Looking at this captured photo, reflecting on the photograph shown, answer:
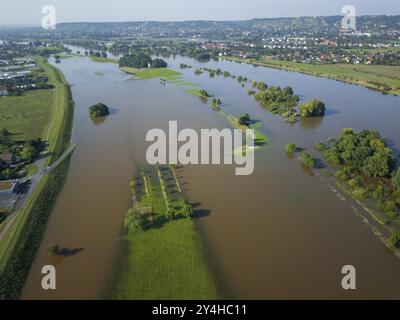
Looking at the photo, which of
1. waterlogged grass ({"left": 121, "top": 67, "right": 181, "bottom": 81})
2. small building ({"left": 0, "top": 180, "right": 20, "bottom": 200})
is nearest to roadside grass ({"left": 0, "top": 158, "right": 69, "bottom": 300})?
small building ({"left": 0, "top": 180, "right": 20, "bottom": 200})

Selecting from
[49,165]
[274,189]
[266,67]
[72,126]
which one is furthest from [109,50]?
[274,189]

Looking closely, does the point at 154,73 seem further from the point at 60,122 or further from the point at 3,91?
the point at 60,122

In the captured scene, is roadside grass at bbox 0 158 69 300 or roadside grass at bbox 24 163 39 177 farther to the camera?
roadside grass at bbox 24 163 39 177

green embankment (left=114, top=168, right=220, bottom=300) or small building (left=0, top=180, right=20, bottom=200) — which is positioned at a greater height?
small building (left=0, top=180, right=20, bottom=200)

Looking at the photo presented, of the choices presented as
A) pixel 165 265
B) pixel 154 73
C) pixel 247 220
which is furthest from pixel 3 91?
pixel 165 265

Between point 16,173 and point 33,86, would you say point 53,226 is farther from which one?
point 33,86

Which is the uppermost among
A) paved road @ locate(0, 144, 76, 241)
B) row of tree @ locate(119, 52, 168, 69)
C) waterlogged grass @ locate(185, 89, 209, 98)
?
row of tree @ locate(119, 52, 168, 69)

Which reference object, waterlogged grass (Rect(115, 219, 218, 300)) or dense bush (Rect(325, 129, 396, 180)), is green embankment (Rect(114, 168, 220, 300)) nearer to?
waterlogged grass (Rect(115, 219, 218, 300))

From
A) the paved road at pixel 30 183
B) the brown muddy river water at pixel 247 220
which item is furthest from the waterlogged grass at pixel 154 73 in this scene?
the paved road at pixel 30 183
